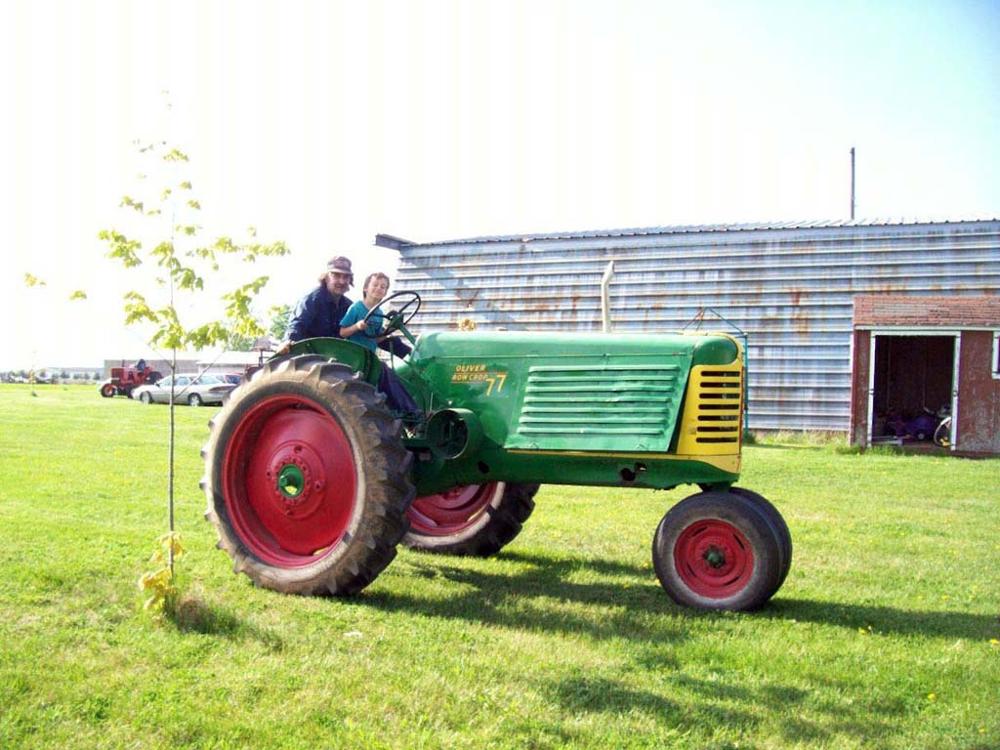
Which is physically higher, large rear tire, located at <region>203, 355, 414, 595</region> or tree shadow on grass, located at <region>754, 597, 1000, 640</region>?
large rear tire, located at <region>203, 355, 414, 595</region>

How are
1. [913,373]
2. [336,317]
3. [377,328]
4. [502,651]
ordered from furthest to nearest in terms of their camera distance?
[913,373], [336,317], [377,328], [502,651]

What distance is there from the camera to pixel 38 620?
4766mm

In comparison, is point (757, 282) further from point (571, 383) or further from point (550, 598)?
point (550, 598)

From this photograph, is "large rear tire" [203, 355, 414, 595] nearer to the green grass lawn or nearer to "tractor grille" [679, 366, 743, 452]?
the green grass lawn

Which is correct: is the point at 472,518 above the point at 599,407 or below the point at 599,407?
below

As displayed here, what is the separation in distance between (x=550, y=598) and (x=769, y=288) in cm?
1406

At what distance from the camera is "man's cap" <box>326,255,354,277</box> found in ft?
21.5

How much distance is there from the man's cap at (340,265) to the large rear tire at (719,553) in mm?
2620

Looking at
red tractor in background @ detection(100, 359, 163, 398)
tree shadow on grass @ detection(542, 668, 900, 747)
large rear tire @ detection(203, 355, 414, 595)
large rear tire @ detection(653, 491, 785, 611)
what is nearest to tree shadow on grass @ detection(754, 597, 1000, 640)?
large rear tire @ detection(653, 491, 785, 611)

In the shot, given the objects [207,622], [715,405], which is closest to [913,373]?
[715,405]

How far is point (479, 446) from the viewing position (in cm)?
611

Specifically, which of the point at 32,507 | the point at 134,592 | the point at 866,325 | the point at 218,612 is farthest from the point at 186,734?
the point at 866,325

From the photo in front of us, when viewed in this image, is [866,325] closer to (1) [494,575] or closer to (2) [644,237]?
(2) [644,237]

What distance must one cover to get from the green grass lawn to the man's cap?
78.1 inches
